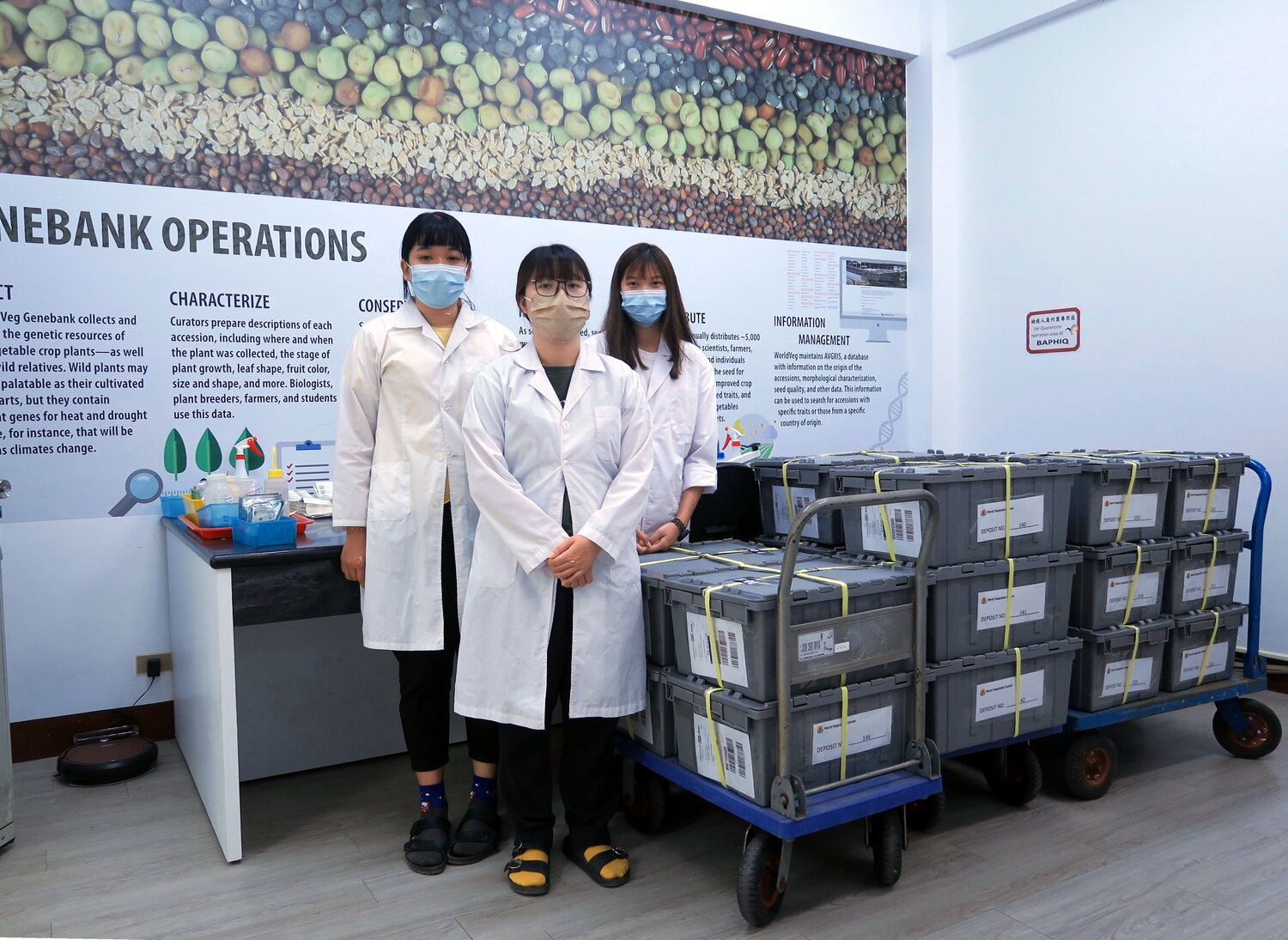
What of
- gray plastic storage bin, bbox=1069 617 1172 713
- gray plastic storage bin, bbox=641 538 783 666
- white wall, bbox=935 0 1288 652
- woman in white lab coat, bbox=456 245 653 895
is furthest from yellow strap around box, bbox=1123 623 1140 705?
woman in white lab coat, bbox=456 245 653 895

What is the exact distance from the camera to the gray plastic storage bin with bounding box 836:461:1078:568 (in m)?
2.48

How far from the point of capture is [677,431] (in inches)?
112

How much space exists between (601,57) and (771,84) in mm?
907

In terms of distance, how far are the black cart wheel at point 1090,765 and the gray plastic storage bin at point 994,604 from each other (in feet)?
1.08

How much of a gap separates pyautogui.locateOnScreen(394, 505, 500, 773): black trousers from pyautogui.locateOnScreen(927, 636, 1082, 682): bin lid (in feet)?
3.79

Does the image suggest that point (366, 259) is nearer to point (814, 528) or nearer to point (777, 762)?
point (814, 528)

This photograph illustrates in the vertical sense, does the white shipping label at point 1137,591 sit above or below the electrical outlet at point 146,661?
above

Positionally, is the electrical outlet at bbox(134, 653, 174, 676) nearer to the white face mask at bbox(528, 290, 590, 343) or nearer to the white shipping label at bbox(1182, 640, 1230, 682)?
the white face mask at bbox(528, 290, 590, 343)

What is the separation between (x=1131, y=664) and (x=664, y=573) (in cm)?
147

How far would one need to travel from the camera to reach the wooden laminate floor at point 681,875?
214cm

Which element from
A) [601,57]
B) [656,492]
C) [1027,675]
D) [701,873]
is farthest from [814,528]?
[601,57]

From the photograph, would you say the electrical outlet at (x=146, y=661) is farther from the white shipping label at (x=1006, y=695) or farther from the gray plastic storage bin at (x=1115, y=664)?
the gray plastic storage bin at (x=1115, y=664)

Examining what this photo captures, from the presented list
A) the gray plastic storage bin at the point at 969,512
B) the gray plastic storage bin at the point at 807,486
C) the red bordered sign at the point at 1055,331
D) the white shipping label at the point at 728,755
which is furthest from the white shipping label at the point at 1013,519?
the red bordered sign at the point at 1055,331

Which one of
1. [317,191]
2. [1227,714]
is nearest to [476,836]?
[317,191]
